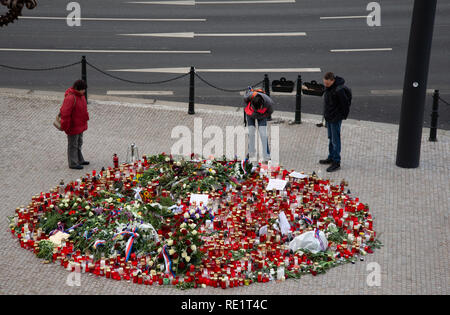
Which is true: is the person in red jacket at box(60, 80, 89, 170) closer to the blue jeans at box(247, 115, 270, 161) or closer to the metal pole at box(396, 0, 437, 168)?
the blue jeans at box(247, 115, 270, 161)

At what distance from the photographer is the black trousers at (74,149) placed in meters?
12.6

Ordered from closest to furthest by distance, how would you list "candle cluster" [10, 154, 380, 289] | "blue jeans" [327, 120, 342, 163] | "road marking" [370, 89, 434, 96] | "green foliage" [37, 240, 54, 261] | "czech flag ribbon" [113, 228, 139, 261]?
"candle cluster" [10, 154, 380, 289]
"czech flag ribbon" [113, 228, 139, 261]
"green foliage" [37, 240, 54, 261]
"blue jeans" [327, 120, 342, 163]
"road marking" [370, 89, 434, 96]

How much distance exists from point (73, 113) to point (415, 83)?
5805 millimetres

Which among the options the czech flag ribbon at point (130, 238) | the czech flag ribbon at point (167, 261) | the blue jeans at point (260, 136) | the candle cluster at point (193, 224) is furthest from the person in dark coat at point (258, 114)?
the czech flag ribbon at point (167, 261)

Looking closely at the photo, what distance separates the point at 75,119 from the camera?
41.1ft

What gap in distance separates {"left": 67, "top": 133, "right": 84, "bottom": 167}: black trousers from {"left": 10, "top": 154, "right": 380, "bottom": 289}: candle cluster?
787 mm

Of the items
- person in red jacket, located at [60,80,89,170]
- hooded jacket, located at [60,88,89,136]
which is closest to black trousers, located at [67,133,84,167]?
person in red jacket, located at [60,80,89,170]

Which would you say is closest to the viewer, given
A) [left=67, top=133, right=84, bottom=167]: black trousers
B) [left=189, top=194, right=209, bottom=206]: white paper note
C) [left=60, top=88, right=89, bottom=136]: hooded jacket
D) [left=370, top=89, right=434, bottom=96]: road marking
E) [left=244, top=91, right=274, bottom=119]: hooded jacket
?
[left=189, top=194, right=209, bottom=206]: white paper note

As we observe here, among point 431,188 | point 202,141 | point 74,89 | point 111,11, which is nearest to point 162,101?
point 202,141

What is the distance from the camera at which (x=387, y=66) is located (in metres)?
18.9

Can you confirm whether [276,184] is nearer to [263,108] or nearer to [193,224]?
[263,108]

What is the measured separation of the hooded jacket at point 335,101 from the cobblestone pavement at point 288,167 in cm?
89

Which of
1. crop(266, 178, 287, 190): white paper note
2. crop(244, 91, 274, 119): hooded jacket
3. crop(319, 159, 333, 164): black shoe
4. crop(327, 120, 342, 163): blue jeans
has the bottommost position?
crop(266, 178, 287, 190): white paper note

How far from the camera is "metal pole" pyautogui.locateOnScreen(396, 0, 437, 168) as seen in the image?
12516mm
